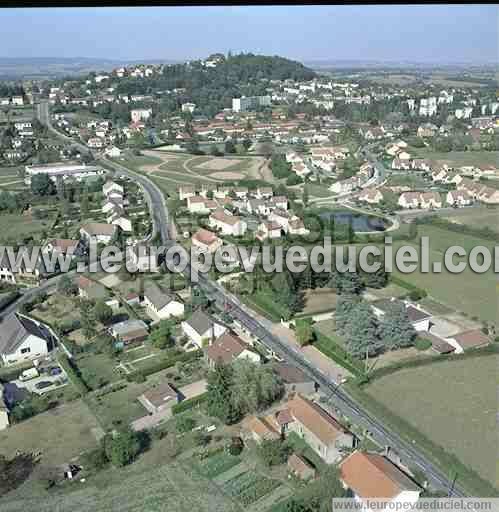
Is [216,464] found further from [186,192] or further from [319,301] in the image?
[186,192]

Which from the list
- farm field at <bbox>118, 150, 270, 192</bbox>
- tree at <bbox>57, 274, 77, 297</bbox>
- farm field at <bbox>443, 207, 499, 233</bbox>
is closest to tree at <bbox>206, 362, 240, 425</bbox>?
tree at <bbox>57, 274, 77, 297</bbox>

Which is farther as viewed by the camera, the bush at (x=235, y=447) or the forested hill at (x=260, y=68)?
the forested hill at (x=260, y=68)

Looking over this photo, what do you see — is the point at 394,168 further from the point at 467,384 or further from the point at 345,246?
the point at 467,384

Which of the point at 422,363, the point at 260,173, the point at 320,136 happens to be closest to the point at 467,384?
the point at 422,363

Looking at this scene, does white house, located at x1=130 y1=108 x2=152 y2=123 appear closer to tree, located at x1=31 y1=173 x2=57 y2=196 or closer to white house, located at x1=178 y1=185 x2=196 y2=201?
Result: tree, located at x1=31 y1=173 x2=57 y2=196

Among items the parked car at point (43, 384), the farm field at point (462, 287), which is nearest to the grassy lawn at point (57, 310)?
the parked car at point (43, 384)

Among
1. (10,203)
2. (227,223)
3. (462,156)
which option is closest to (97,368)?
(227,223)

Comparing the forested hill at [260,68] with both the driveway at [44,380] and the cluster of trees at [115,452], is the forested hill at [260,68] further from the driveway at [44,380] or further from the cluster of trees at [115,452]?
the cluster of trees at [115,452]
